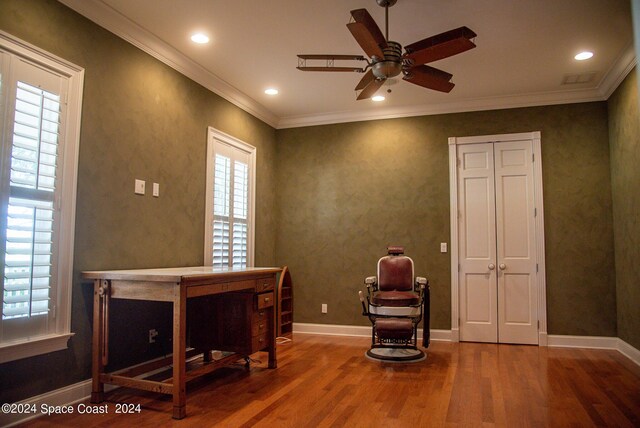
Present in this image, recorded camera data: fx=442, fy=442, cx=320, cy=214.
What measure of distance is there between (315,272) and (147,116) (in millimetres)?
A: 3061

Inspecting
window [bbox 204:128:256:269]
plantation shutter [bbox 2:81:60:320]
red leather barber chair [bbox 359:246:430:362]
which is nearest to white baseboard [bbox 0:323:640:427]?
plantation shutter [bbox 2:81:60:320]

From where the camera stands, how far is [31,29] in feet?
9.47

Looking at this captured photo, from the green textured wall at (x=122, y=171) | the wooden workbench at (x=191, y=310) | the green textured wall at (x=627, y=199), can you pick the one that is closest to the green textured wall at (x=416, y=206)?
the green textured wall at (x=627, y=199)

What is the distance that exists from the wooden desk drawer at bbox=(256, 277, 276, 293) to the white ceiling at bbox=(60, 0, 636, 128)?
2.14 meters

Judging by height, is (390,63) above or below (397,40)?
below

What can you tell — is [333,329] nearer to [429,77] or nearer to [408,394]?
[408,394]

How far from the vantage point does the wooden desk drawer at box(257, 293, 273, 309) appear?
12.7 ft

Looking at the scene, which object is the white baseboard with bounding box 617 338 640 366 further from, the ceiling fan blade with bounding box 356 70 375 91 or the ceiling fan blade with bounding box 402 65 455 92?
the ceiling fan blade with bounding box 356 70 375 91

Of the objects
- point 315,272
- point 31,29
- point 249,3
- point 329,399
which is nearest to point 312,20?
point 249,3

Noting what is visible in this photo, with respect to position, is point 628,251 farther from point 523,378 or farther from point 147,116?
point 147,116

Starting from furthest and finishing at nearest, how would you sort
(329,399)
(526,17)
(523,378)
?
(523,378), (526,17), (329,399)

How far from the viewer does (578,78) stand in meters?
4.79

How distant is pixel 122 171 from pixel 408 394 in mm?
2862

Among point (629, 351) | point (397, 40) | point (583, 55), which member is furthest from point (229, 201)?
point (629, 351)
